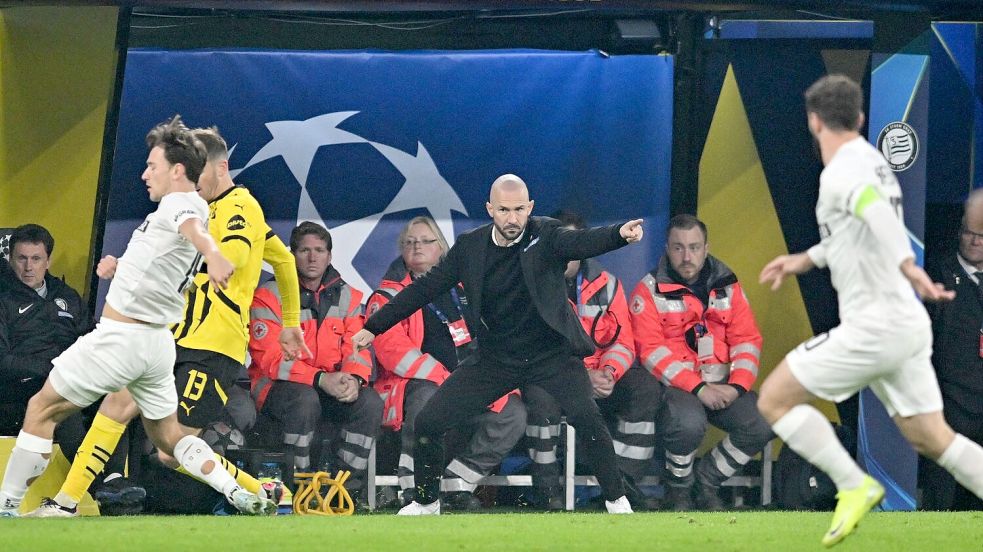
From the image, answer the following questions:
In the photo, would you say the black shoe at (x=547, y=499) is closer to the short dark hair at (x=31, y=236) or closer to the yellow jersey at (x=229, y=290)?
the yellow jersey at (x=229, y=290)

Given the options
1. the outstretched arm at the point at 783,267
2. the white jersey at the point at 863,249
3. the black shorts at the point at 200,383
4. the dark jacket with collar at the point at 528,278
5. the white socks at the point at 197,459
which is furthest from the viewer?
the dark jacket with collar at the point at 528,278

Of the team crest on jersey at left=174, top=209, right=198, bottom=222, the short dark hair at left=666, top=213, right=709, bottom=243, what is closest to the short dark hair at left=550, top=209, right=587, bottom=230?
the short dark hair at left=666, top=213, right=709, bottom=243

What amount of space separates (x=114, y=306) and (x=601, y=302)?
126 inches

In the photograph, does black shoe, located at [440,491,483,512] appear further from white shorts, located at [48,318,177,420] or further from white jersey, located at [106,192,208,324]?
white jersey, located at [106,192,208,324]

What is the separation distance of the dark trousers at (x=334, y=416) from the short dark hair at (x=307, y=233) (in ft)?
2.77

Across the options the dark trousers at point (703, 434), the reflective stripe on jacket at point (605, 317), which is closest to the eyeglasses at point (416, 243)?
the reflective stripe on jacket at point (605, 317)

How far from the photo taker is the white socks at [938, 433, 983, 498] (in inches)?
220

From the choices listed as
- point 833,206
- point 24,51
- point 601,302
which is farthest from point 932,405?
point 24,51

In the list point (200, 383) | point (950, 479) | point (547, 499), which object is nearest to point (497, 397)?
point (547, 499)

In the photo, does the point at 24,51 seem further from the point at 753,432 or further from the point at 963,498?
the point at 963,498

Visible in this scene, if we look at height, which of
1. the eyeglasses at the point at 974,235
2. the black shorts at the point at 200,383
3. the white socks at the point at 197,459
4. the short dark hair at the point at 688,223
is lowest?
the white socks at the point at 197,459

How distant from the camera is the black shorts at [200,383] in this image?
714 cm

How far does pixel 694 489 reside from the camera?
28.3ft

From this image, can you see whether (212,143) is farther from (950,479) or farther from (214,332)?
(950,479)
